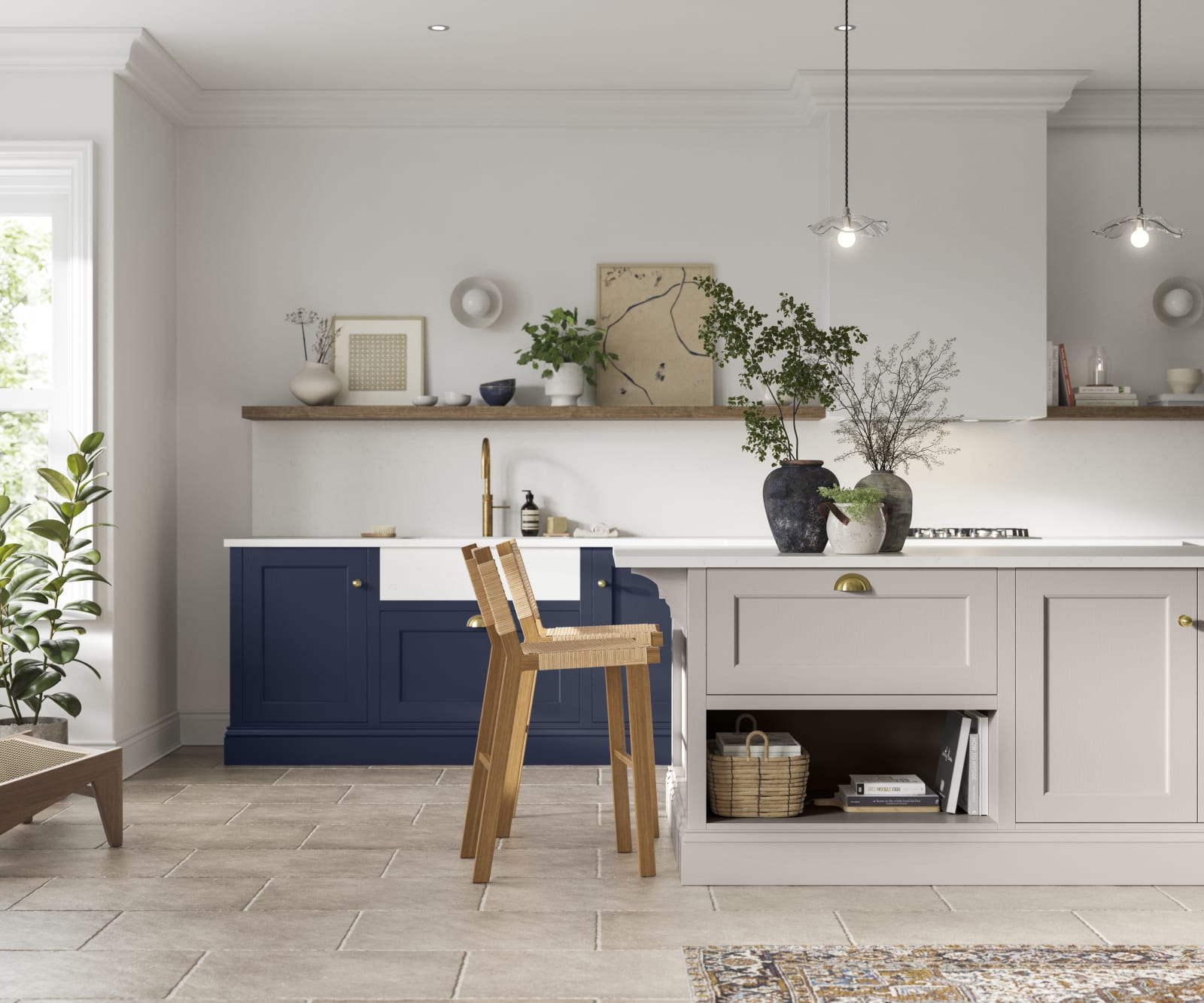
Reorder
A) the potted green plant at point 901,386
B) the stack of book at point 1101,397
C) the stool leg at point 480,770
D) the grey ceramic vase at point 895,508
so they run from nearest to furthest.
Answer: the grey ceramic vase at point 895,508 → the stool leg at point 480,770 → the potted green plant at point 901,386 → the stack of book at point 1101,397

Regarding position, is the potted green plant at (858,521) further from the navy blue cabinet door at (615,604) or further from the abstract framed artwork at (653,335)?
the abstract framed artwork at (653,335)

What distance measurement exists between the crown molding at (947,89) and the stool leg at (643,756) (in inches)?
116

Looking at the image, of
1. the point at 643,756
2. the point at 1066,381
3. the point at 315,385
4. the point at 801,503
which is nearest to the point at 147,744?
the point at 315,385

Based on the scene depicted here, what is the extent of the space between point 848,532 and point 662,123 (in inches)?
110

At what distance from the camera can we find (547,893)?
10.8ft

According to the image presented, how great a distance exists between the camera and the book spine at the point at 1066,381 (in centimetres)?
529

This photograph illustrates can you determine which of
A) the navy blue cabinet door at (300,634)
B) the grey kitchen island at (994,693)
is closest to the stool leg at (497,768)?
the grey kitchen island at (994,693)

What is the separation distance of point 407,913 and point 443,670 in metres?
1.89

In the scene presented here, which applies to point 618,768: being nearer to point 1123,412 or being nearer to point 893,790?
A: point 893,790

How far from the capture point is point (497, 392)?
527 cm

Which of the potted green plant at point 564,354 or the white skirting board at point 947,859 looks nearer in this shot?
the white skirting board at point 947,859

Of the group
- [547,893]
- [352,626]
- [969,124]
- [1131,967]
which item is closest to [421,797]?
[352,626]

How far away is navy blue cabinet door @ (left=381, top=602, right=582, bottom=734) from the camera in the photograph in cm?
495

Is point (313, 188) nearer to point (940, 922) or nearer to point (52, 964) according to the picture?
point (52, 964)
